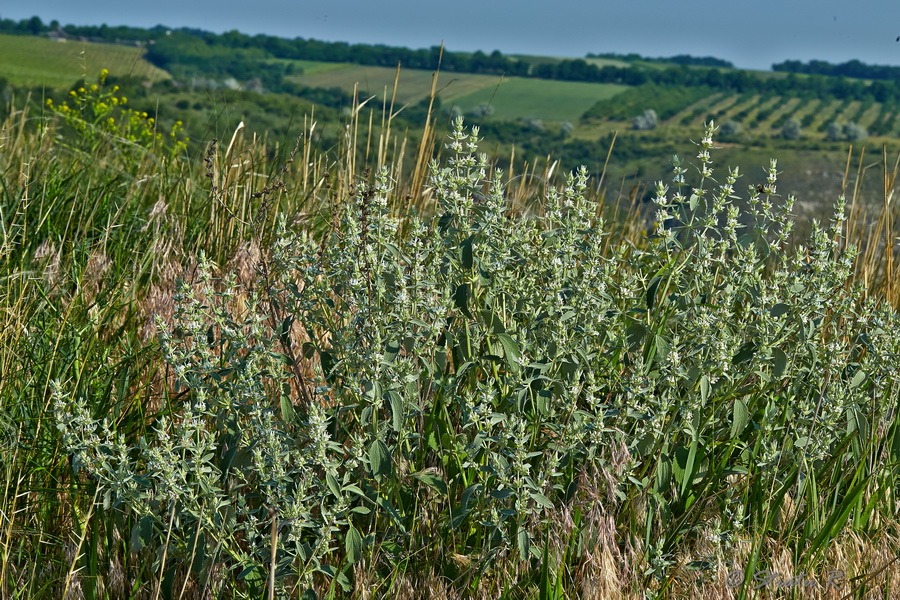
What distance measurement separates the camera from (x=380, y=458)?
174 centimetres

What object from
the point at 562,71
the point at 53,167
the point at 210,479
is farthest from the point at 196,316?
→ the point at 562,71

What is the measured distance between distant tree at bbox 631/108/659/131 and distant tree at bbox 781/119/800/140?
45.2 feet

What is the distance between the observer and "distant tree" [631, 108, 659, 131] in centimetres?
8100

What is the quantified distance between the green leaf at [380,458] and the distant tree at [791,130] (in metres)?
88.5

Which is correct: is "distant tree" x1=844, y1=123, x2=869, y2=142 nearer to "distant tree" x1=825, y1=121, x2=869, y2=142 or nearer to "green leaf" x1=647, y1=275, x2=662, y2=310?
"distant tree" x1=825, y1=121, x2=869, y2=142

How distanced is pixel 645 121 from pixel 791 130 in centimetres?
1603

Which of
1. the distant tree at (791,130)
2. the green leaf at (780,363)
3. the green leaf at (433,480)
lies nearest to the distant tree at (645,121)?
the distant tree at (791,130)

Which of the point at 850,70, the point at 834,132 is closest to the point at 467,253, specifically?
the point at 834,132

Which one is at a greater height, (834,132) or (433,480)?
(834,132)

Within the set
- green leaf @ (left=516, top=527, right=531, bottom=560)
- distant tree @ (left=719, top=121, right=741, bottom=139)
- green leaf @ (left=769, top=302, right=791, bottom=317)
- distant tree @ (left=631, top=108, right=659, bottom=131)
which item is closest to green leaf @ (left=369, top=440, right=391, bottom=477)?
green leaf @ (left=516, top=527, right=531, bottom=560)

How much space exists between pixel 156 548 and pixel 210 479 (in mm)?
368

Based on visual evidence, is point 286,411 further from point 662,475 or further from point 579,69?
point 579,69

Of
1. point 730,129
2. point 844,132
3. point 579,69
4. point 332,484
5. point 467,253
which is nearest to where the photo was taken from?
point 332,484

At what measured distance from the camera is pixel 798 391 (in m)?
2.40
